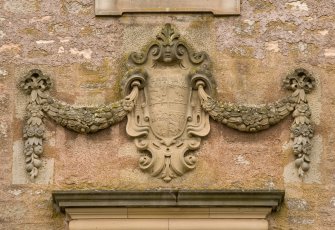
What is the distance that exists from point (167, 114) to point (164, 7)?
3.49ft

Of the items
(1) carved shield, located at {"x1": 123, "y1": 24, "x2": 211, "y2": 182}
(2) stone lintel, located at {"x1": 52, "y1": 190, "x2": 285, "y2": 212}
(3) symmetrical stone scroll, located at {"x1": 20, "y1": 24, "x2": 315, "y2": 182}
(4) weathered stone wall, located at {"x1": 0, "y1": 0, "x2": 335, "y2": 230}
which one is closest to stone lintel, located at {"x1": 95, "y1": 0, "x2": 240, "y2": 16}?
(4) weathered stone wall, located at {"x1": 0, "y1": 0, "x2": 335, "y2": 230}

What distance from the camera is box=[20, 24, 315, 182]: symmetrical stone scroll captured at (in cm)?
1705

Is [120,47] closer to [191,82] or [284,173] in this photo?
[191,82]

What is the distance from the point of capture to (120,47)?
57.4 ft

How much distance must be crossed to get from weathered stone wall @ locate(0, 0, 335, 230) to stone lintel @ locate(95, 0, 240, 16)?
0.21 feet

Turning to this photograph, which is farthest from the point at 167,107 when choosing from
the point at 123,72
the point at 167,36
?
the point at 167,36

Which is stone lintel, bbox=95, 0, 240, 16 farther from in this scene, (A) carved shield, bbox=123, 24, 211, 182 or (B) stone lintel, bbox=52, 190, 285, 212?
(B) stone lintel, bbox=52, 190, 285, 212

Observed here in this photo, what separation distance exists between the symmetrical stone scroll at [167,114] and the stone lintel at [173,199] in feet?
0.95

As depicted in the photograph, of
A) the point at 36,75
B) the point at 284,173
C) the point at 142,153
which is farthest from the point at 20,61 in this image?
the point at 284,173

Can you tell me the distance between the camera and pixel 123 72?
17375 millimetres

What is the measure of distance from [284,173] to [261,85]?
0.85 meters

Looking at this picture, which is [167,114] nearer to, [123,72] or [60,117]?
[123,72]

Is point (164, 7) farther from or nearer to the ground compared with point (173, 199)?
farther from the ground

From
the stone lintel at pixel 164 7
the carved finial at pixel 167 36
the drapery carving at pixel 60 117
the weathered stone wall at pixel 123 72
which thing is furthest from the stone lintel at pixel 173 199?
the stone lintel at pixel 164 7
